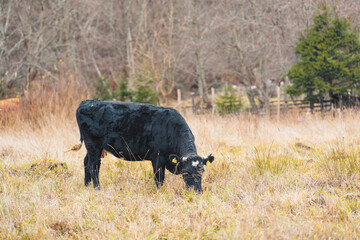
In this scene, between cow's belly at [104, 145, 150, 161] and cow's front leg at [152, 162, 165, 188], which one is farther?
cow's belly at [104, 145, 150, 161]

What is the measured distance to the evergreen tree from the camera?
44.5 ft

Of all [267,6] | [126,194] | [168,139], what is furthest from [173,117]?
[267,6]

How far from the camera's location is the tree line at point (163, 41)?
14.8 meters

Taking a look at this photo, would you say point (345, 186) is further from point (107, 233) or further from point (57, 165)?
point (57, 165)

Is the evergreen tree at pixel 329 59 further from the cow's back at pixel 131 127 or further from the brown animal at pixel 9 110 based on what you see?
the brown animal at pixel 9 110

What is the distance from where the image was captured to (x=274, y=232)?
2.84 m

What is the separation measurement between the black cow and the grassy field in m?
0.33

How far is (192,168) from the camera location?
417 centimetres

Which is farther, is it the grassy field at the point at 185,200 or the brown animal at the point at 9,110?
the brown animal at the point at 9,110

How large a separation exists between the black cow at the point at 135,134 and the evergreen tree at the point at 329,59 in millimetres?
11205

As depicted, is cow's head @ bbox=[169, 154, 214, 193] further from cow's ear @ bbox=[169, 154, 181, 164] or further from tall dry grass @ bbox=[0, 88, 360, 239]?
tall dry grass @ bbox=[0, 88, 360, 239]

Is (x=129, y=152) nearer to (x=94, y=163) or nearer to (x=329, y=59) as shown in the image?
(x=94, y=163)

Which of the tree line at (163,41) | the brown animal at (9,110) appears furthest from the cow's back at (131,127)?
the tree line at (163,41)

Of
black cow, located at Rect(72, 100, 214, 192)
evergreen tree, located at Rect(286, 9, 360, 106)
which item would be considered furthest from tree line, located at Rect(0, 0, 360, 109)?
black cow, located at Rect(72, 100, 214, 192)
